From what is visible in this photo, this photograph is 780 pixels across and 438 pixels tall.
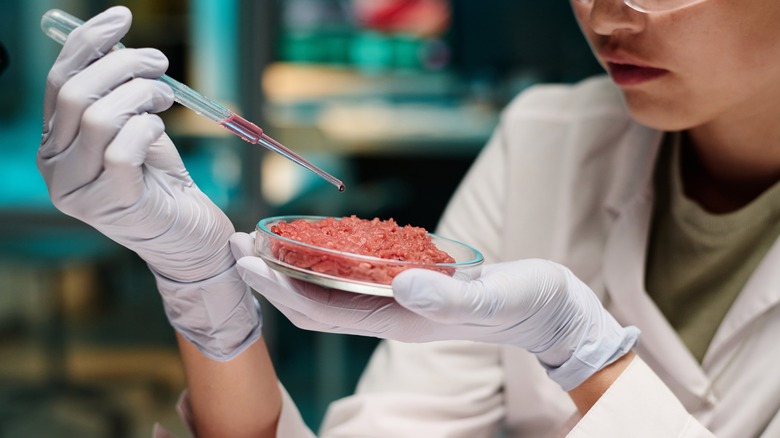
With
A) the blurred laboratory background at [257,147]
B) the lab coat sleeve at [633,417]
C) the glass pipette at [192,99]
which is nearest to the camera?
the glass pipette at [192,99]

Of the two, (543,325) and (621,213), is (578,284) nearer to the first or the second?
(543,325)

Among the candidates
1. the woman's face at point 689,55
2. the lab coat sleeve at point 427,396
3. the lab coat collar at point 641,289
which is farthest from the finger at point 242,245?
the lab coat collar at point 641,289

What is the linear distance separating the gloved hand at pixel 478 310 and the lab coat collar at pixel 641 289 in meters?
0.24

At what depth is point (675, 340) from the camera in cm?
136

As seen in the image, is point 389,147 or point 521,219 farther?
point 389,147

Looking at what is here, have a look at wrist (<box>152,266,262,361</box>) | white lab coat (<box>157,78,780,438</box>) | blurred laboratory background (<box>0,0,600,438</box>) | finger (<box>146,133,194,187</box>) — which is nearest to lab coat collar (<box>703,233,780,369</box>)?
white lab coat (<box>157,78,780,438</box>)

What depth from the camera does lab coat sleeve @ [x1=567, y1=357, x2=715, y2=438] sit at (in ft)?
3.67

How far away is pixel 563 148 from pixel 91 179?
3.18ft

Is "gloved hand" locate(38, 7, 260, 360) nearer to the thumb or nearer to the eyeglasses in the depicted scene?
the thumb

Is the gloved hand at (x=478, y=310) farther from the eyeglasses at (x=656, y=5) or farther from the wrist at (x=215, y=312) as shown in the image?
the eyeglasses at (x=656, y=5)

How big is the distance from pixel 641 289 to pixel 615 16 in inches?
19.2

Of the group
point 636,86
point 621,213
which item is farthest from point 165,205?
point 621,213

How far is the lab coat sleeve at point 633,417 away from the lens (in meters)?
1.12

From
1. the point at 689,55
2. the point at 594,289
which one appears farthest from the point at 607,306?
the point at 689,55
